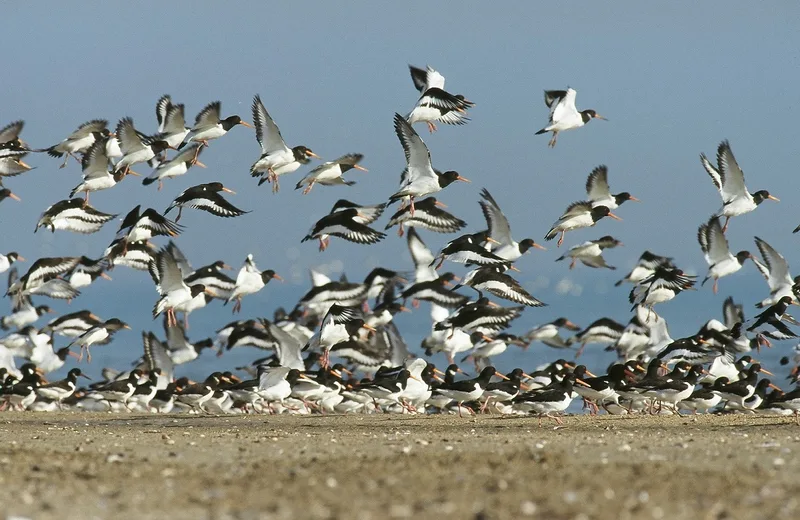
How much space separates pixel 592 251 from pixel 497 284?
3.43 meters

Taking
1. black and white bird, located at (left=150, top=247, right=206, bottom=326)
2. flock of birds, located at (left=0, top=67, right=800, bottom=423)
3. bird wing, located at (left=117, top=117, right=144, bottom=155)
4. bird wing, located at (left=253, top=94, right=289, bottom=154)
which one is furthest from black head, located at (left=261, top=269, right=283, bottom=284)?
bird wing, located at (left=117, top=117, right=144, bottom=155)

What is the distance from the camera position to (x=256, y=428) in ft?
44.1

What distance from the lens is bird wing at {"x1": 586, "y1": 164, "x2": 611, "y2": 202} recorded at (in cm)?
2233

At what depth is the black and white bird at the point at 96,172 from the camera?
2025 cm

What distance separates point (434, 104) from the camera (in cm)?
1920

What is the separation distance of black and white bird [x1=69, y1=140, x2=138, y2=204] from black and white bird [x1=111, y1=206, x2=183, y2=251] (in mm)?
914

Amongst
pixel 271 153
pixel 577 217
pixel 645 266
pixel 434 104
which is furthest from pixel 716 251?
pixel 271 153

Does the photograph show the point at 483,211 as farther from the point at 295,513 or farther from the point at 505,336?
the point at 295,513

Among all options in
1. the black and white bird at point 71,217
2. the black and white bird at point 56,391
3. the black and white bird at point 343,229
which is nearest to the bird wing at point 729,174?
the black and white bird at point 343,229

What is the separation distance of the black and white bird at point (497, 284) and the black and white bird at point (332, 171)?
2827 mm

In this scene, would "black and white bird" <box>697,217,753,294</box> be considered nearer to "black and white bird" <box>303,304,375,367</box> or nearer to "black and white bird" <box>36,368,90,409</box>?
"black and white bird" <box>303,304,375,367</box>

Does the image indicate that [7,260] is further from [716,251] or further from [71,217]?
[716,251]

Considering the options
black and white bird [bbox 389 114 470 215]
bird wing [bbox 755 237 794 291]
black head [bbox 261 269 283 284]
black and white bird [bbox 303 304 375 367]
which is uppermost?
black and white bird [bbox 389 114 470 215]

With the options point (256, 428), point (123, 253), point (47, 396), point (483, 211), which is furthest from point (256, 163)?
point (256, 428)
